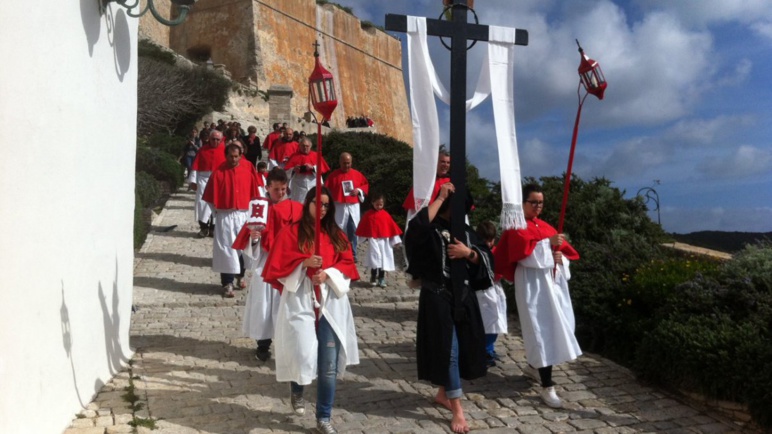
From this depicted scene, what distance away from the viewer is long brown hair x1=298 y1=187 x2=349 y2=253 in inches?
195

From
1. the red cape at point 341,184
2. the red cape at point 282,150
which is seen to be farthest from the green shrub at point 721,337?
the red cape at point 282,150

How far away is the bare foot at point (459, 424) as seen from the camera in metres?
4.84

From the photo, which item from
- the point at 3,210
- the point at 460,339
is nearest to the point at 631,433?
the point at 460,339

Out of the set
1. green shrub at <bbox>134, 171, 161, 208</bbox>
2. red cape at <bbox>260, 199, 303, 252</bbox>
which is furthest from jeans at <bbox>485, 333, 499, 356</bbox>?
green shrub at <bbox>134, 171, 161, 208</bbox>

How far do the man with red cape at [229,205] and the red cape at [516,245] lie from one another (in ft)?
13.6

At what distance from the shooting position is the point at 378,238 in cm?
990

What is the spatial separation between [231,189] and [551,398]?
5.22m

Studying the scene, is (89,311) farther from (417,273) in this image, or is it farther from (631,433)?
(631,433)

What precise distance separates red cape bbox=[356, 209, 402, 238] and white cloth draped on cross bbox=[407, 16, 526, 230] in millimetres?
4913

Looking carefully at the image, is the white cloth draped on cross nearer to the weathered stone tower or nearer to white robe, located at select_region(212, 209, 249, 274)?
white robe, located at select_region(212, 209, 249, 274)

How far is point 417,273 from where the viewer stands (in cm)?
504

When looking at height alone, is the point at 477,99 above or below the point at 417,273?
above

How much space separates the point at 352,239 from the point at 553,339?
593 centimetres

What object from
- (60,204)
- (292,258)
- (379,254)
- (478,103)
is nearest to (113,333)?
(60,204)
